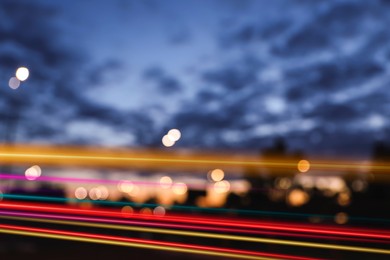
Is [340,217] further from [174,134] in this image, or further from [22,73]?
[22,73]

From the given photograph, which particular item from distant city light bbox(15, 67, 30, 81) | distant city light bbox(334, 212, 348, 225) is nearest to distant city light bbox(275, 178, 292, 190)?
distant city light bbox(334, 212, 348, 225)

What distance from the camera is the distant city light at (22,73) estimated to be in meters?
24.5

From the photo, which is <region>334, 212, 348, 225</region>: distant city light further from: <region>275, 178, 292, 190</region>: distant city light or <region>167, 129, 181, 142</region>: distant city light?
<region>275, 178, 292, 190</region>: distant city light

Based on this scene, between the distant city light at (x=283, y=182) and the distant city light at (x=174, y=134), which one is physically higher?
the distant city light at (x=174, y=134)

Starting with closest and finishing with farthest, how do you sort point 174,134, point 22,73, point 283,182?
point 22,73 → point 174,134 → point 283,182

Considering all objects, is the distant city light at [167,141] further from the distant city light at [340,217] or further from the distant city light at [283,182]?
the distant city light at [283,182]

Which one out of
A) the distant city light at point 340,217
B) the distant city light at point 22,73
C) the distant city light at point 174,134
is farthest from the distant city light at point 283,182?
the distant city light at point 22,73

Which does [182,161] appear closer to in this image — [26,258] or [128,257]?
[128,257]

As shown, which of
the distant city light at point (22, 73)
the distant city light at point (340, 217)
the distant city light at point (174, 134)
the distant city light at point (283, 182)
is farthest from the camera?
the distant city light at point (283, 182)

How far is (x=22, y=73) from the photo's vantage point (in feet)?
81.0

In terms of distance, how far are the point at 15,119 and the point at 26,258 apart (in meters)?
13.0

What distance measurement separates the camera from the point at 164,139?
112ft

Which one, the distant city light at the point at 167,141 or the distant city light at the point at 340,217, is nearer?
the distant city light at the point at 340,217

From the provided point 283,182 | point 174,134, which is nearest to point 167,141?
point 174,134
